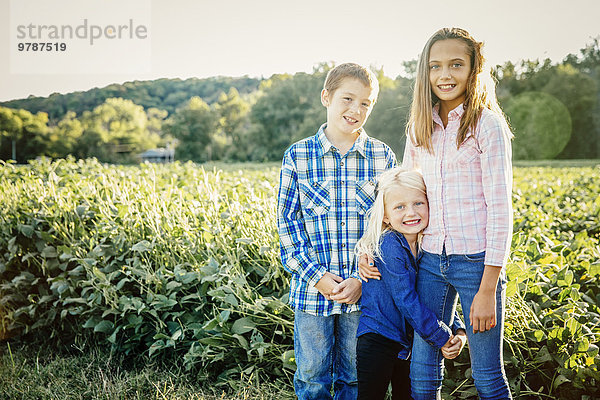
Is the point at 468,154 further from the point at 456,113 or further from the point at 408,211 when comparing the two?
the point at 408,211

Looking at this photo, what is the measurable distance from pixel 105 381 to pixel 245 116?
6065 centimetres

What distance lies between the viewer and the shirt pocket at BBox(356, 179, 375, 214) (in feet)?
7.86

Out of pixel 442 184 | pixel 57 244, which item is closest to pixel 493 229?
pixel 442 184

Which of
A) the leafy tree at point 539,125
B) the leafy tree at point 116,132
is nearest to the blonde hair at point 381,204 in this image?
the leafy tree at point 539,125

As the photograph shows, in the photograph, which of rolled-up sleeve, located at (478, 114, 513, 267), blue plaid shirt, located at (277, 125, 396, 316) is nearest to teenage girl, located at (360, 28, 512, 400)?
rolled-up sleeve, located at (478, 114, 513, 267)

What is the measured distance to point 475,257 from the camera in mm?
1961

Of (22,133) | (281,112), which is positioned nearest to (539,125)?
Answer: (281,112)

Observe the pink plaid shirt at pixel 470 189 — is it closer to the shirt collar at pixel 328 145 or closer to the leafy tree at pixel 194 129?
the shirt collar at pixel 328 145

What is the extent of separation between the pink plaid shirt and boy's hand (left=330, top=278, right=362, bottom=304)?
368 mm

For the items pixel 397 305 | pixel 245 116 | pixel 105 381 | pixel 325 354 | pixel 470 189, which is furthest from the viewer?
pixel 245 116

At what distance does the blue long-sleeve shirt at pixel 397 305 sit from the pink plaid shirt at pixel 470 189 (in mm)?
124

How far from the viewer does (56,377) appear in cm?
341

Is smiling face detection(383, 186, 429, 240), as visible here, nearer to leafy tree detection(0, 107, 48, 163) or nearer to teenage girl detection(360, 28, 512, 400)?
teenage girl detection(360, 28, 512, 400)

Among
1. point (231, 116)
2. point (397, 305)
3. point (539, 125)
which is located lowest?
point (397, 305)
